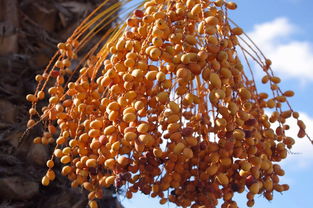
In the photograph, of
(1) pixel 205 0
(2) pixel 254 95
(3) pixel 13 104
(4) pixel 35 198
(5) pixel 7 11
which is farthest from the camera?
(5) pixel 7 11

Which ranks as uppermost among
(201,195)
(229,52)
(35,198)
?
(229,52)

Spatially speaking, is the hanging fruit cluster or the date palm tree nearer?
the hanging fruit cluster

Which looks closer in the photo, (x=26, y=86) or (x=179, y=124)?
(x=179, y=124)

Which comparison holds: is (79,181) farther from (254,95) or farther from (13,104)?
(13,104)

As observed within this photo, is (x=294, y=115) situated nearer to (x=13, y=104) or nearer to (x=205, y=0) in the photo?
(x=205, y=0)

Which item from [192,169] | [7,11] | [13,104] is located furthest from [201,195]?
[7,11]

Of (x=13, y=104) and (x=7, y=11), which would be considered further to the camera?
(x=7, y=11)

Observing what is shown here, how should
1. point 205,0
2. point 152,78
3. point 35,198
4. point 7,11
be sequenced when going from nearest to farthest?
point 152,78, point 205,0, point 35,198, point 7,11

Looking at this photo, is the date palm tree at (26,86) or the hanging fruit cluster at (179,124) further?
the date palm tree at (26,86)

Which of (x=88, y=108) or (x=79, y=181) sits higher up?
(x=88, y=108)
